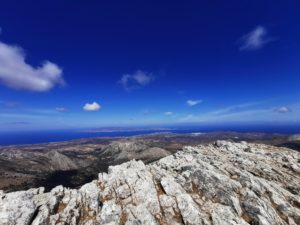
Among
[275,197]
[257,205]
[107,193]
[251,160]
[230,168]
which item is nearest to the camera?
[257,205]

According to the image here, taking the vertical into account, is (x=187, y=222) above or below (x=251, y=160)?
below

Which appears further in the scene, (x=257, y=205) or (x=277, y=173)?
(x=277, y=173)

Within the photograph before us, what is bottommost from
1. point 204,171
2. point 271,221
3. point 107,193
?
point 271,221

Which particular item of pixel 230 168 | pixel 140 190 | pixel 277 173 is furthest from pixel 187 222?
pixel 277 173

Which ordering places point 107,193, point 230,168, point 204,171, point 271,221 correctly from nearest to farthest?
point 271,221, point 107,193, point 204,171, point 230,168

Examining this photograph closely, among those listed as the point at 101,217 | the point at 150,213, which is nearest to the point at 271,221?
the point at 150,213

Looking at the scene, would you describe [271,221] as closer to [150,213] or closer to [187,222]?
[187,222]

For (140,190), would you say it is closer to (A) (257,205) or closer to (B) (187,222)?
(B) (187,222)
